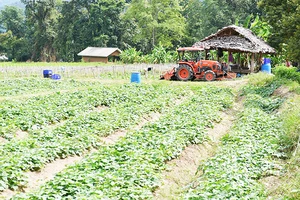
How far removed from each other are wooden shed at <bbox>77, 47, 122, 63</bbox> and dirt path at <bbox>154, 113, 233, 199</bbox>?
39969 mm

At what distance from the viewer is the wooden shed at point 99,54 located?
51.6 metres

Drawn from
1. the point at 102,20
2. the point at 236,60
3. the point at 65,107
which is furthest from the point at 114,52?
the point at 65,107

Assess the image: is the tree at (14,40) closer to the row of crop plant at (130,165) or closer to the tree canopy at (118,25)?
the tree canopy at (118,25)

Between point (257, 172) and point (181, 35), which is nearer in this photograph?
point (257, 172)

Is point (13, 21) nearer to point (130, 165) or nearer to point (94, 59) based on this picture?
point (94, 59)

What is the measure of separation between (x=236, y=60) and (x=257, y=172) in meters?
28.3

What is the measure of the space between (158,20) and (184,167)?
156 ft

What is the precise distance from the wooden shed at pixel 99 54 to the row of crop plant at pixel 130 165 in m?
38.8

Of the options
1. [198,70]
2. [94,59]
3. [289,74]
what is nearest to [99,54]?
[94,59]

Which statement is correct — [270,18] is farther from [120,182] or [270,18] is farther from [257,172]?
[120,182]

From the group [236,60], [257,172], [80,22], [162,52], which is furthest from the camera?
[80,22]

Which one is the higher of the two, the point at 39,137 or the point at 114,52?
the point at 114,52

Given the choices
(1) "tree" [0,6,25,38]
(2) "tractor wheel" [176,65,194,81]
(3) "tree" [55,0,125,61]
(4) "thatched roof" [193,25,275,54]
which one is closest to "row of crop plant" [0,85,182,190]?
(2) "tractor wheel" [176,65,194,81]

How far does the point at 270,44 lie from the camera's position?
100ft
